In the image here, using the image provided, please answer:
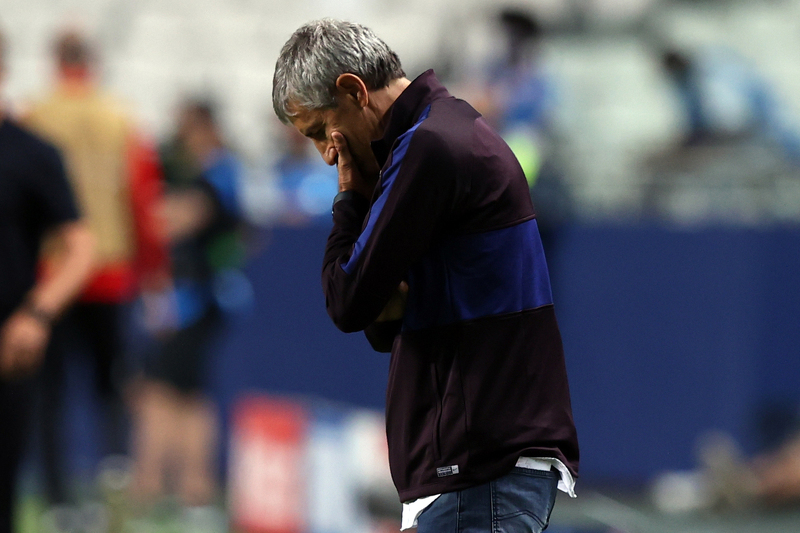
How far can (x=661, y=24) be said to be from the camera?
10578 millimetres

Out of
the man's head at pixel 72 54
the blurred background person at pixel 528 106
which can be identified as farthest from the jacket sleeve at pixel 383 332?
the man's head at pixel 72 54

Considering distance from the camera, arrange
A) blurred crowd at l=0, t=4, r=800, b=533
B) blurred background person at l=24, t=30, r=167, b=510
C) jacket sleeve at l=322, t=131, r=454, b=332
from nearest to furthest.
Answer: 1. jacket sleeve at l=322, t=131, r=454, b=332
2. blurred crowd at l=0, t=4, r=800, b=533
3. blurred background person at l=24, t=30, r=167, b=510

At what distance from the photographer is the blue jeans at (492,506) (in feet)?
8.20

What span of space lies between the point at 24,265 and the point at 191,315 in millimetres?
3070

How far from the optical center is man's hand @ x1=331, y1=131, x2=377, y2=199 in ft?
8.54

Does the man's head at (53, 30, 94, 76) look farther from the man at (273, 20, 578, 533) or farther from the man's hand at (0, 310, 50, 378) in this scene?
the man at (273, 20, 578, 533)

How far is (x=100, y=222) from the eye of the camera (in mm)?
6812

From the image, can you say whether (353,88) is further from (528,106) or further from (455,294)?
(528,106)

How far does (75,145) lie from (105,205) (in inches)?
14.0

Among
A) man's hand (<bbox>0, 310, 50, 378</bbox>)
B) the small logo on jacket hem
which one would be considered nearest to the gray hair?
the small logo on jacket hem

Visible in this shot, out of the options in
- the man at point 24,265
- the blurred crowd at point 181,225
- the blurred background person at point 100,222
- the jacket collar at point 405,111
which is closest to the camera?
the jacket collar at point 405,111

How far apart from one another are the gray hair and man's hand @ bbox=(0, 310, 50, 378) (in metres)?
2.19

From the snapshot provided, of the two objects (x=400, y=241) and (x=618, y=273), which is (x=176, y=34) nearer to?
(x=618, y=273)

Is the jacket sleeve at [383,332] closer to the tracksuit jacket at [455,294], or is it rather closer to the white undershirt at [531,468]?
the tracksuit jacket at [455,294]
